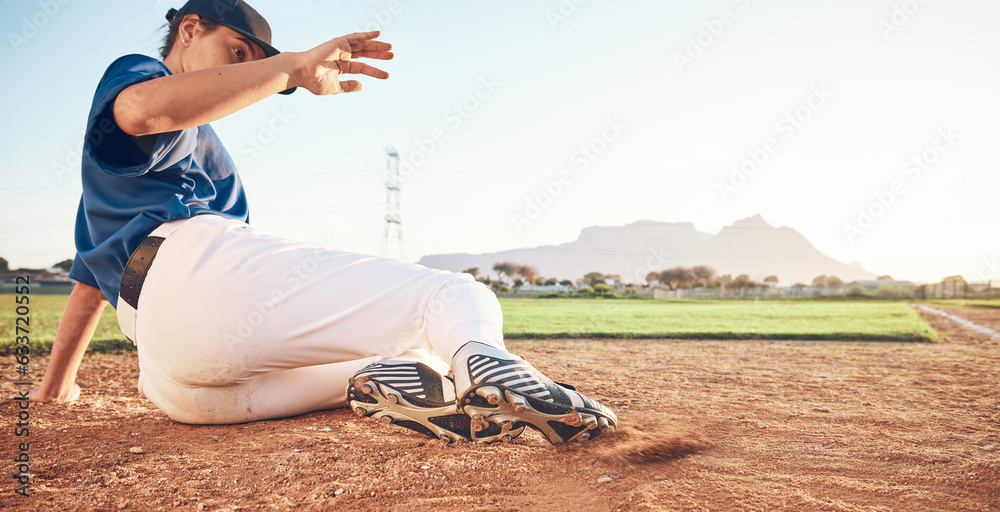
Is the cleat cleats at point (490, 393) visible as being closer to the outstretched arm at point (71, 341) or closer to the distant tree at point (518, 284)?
the outstretched arm at point (71, 341)

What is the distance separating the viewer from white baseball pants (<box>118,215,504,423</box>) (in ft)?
4.67

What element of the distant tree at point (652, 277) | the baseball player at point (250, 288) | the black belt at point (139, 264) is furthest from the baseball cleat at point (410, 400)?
the distant tree at point (652, 277)

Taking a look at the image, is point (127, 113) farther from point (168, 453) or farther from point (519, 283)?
point (519, 283)

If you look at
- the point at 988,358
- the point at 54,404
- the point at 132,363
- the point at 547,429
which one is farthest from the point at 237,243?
the point at 988,358

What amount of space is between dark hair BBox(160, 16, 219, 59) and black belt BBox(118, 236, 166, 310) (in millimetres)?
775

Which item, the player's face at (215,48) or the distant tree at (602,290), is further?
the distant tree at (602,290)

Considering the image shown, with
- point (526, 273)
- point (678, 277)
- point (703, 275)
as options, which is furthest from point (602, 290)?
point (703, 275)

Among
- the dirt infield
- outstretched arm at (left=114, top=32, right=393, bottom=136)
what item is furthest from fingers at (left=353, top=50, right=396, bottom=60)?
the dirt infield

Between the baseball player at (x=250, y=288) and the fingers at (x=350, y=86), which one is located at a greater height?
the fingers at (x=350, y=86)

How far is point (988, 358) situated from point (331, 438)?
635 cm

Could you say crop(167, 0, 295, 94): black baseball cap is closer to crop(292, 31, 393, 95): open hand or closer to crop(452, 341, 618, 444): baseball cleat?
crop(292, 31, 393, 95): open hand

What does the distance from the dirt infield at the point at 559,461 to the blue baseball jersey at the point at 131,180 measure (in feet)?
2.06

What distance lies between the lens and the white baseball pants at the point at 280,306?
142 cm

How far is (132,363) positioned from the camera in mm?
4270
